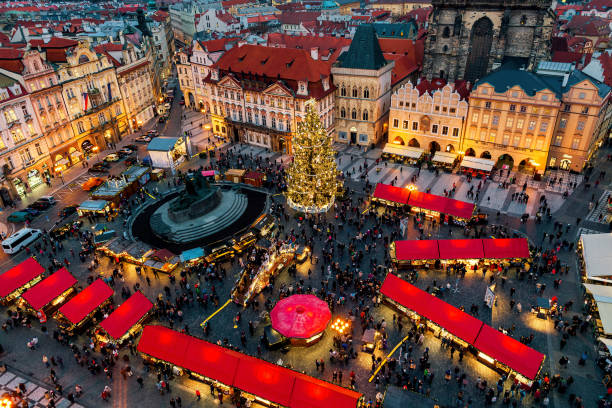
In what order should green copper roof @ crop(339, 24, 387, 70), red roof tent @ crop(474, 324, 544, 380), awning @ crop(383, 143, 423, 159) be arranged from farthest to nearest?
green copper roof @ crop(339, 24, 387, 70) < awning @ crop(383, 143, 423, 159) < red roof tent @ crop(474, 324, 544, 380)

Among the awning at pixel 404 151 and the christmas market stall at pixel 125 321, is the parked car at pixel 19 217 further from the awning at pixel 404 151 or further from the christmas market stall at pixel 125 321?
the awning at pixel 404 151

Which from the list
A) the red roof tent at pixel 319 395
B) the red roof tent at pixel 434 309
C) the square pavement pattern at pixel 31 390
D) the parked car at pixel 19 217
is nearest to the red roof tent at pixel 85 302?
the square pavement pattern at pixel 31 390

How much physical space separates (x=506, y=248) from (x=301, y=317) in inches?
892

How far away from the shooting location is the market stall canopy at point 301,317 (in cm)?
3391

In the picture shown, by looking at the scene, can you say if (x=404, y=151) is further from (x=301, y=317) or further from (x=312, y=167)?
(x=301, y=317)

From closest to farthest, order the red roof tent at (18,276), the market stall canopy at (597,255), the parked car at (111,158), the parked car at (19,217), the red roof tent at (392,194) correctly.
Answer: the market stall canopy at (597,255), the red roof tent at (18,276), the red roof tent at (392,194), the parked car at (19,217), the parked car at (111,158)

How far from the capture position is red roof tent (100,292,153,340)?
34625 millimetres

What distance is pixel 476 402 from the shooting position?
30062 mm

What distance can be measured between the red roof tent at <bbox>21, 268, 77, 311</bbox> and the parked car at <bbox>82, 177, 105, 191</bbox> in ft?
77.5

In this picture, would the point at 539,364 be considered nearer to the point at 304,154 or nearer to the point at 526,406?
the point at 526,406

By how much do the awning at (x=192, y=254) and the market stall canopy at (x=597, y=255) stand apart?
3838cm

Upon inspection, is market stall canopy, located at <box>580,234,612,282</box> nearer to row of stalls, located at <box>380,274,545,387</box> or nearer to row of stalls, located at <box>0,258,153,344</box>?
row of stalls, located at <box>380,274,545,387</box>

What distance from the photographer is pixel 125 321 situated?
35312 millimetres

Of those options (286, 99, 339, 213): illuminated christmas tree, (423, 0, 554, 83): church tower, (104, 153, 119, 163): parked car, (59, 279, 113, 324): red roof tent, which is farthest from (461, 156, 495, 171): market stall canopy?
(104, 153, 119, 163): parked car
